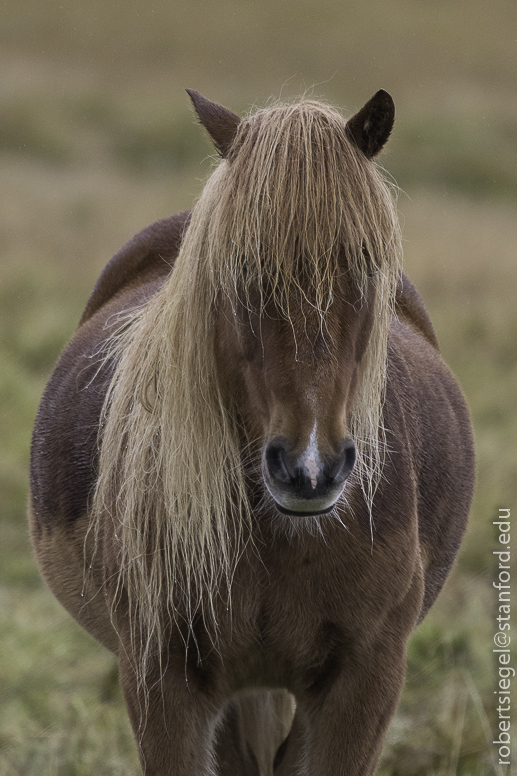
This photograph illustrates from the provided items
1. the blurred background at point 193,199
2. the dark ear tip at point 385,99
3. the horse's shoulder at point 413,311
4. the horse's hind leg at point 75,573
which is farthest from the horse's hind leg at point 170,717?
Result: the horse's shoulder at point 413,311

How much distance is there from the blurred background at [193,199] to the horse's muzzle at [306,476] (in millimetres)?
599

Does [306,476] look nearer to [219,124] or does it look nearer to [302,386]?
[302,386]

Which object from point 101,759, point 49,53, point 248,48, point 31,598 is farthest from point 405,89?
point 101,759

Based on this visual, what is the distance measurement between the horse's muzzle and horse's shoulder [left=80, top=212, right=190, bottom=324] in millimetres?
Answer: 1843

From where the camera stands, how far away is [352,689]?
2.14m

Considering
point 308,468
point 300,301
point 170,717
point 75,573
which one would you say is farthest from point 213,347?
point 75,573

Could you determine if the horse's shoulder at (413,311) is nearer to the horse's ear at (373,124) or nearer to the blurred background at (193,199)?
the blurred background at (193,199)

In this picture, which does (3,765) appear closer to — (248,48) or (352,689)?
(352,689)

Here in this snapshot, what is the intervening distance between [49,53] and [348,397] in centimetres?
2485

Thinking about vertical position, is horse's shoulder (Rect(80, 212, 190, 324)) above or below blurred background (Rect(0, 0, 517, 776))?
above

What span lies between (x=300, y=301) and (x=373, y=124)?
44 centimetres

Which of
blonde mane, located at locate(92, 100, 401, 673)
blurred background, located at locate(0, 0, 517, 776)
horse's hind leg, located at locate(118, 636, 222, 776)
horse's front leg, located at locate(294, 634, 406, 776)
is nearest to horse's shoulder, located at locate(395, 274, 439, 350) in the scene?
blurred background, located at locate(0, 0, 517, 776)

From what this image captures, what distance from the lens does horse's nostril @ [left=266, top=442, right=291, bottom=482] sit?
1.70 m

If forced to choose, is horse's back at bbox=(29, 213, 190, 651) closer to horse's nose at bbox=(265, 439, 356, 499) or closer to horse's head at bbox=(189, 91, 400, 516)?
horse's head at bbox=(189, 91, 400, 516)
